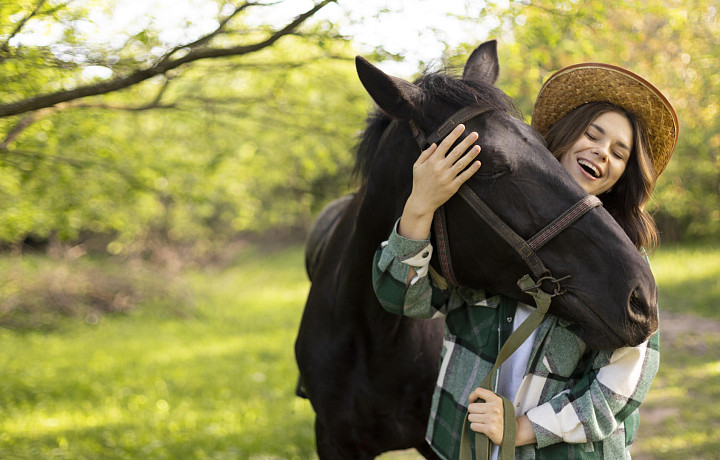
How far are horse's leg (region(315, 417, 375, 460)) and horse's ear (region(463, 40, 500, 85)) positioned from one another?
1607mm

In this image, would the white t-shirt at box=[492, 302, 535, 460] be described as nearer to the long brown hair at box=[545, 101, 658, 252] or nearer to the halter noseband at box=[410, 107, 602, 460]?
the halter noseband at box=[410, 107, 602, 460]

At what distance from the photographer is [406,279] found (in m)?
1.65

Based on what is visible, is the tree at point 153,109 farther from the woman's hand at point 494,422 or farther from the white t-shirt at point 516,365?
the woman's hand at point 494,422

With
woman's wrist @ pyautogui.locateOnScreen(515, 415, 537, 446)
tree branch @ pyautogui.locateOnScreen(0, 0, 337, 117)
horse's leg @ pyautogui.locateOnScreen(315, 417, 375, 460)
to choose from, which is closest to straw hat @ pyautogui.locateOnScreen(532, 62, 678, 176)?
woman's wrist @ pyautogui.locateOnScreen(515, 415, 537, 446)

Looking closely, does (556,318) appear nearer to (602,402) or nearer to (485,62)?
(602,402)

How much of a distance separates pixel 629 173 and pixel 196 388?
5472 millimetres

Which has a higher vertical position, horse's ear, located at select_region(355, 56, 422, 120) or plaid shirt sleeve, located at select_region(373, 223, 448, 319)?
horse's ear, located at select_region(355, 56, 422, 120)

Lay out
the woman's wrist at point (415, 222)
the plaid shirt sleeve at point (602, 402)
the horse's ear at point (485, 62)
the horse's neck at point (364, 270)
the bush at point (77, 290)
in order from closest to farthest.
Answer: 1. the plaid shirt sleeve at point (602, 402)
2. the woman's wrist at point (415, 222)
3. the horse's neck at point (364, 270)
4. the horse's ear at point (485, 62)
5. the bush at point (77, 290)

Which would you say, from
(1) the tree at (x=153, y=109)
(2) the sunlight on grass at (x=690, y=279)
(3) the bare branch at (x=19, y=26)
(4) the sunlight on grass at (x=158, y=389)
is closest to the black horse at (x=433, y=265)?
(1) the tree at (x=153, y=109)

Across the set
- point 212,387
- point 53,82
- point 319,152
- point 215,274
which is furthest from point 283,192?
point 53,82

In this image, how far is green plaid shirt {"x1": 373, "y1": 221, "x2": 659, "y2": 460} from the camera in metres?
1.47

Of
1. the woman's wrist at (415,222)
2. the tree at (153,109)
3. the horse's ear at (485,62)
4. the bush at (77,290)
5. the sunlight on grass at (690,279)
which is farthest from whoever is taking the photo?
the bush at (77,290)

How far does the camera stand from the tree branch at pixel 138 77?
2455 millimetres

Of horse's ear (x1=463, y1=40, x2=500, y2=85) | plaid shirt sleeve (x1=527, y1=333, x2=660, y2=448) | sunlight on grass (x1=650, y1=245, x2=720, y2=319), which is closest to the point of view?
plaid shirt sleeve (x1=527, y1=333, x2=660, y2=448)
